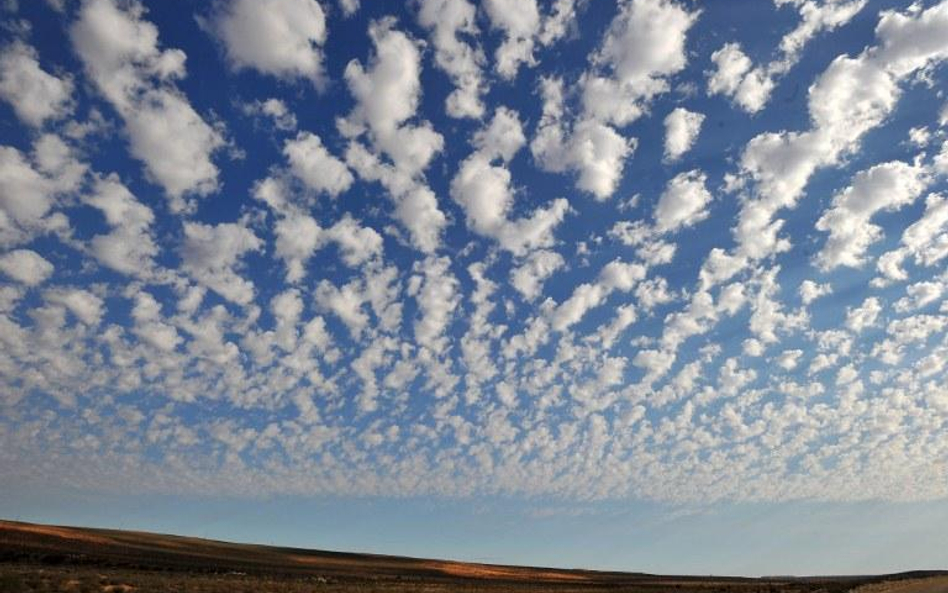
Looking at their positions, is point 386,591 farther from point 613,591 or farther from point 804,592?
point 804,592

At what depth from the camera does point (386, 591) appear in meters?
42.7

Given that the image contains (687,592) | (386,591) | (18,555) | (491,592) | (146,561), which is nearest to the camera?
(386,591)

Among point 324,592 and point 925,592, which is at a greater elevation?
point 925,592

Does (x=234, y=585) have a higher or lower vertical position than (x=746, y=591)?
lower

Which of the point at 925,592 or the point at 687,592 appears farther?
the point at 687,592

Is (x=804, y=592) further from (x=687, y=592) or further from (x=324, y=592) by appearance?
(x=324, y=592)

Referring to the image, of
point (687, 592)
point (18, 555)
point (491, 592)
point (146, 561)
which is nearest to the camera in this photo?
point (18, 555)

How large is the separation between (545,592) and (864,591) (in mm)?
25218

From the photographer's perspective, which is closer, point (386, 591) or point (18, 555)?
point (386, 591)

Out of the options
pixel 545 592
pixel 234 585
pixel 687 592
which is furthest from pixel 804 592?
pixel 234 585

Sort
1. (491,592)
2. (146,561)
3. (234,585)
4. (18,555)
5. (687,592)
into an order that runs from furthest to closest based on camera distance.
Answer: (687,592)
(146,561)
(491,592)
(18,555)
(234,585)

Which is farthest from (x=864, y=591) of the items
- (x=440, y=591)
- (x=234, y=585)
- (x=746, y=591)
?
(x=234, y=585)

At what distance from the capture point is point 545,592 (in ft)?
182

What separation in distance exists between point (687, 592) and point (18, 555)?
53.5 metres
